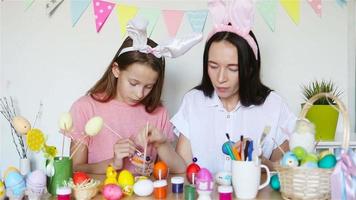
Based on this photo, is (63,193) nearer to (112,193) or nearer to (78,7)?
(112,193)

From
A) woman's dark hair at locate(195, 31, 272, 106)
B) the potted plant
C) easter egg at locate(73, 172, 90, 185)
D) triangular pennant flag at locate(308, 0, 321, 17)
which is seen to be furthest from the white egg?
triangular pennant flag at locate(308, 0, 321, 17)

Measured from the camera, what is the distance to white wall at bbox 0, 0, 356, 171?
1.90m

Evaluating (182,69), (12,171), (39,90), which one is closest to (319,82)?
(182,69)

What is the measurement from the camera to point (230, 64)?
50.5 inches

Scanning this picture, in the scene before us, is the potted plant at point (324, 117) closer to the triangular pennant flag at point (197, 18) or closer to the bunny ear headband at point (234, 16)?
the bunny ear headband at point (234, 16)

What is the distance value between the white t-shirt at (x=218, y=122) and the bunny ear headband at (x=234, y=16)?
221 mm

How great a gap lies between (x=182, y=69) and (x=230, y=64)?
24.8 inches

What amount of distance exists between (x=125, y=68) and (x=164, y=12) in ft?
1.99

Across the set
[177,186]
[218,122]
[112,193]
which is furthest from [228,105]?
[112,193]

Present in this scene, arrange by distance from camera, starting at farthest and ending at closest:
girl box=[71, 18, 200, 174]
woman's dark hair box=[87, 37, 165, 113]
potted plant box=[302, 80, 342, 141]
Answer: potted plant box=[302, 80, 342, 141] < woman's dark hair box=[87, 37, 165, 113] < girl box=[71, 18, 200, 174]

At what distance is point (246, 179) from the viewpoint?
2.91 feet

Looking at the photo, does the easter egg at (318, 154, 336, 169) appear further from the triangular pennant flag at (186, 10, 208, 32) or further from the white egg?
the triangular pennant flag at (186, 10, 208, 32)

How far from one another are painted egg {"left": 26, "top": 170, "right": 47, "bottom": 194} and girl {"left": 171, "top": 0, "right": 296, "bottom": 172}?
23.5 inches

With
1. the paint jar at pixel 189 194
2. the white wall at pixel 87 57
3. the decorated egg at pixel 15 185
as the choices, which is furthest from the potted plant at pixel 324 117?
the decorated egg at pixel 15 185
